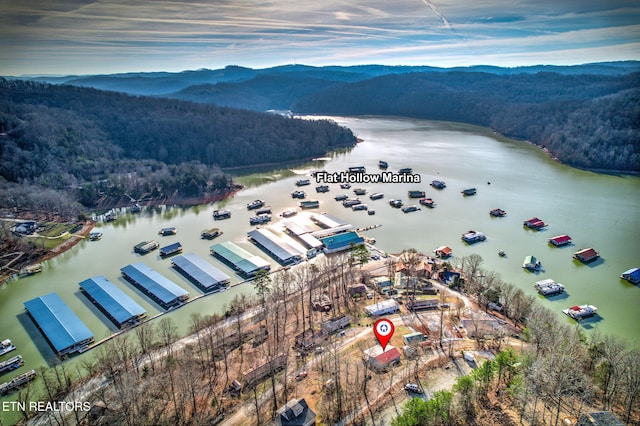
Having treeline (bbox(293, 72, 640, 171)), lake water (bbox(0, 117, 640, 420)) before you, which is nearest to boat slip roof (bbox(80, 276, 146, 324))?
lake water (bbox(0, 117, 640, 420))

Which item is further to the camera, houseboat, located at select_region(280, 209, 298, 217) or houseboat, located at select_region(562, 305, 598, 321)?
houseboat, located at select_region(280, 209, 298, 217)

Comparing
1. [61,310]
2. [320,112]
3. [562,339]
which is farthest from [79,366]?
[320,112]

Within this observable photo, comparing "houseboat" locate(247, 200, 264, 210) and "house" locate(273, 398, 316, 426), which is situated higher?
"house" locate(273, 398, 316, 426)

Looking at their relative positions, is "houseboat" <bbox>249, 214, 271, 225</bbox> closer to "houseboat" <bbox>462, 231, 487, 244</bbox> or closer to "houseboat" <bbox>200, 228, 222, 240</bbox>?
"houseboat" <bbox>200, 228, 222, 240</bbox>

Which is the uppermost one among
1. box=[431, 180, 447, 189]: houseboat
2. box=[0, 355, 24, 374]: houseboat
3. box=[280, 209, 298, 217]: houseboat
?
box=[431, 180, 447, 189]: houseboat

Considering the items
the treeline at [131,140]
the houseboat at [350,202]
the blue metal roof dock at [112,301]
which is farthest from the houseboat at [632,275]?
the treeline at [131,140]

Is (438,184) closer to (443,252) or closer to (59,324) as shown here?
(443,252)

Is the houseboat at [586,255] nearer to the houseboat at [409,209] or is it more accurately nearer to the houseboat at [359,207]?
the houseboat at [409,209]
